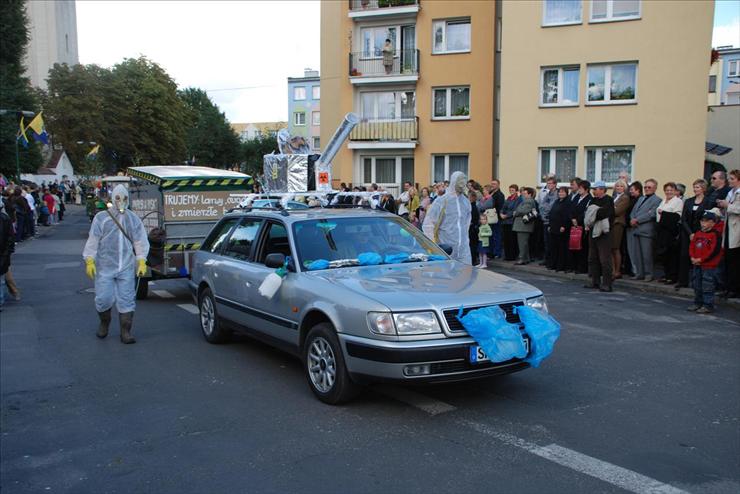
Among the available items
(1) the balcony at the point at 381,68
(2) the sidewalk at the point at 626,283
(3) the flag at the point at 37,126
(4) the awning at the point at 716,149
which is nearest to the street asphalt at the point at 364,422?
(2) the sidewalk at the point at 626,283

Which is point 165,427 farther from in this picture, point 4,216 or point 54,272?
point 54,272

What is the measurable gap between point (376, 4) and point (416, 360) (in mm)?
30303

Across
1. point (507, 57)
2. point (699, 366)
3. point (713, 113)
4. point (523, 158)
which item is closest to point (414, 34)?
point (507, 57)

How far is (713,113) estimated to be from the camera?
32.9 m

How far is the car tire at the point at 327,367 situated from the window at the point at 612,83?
883 inches

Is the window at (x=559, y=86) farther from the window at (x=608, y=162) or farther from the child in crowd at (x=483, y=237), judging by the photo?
the child in crowd at (x=483, y=237)

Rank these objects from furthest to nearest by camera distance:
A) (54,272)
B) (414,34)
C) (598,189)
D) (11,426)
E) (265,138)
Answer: (265,138) → (414,34) → (54,272) → (598,189) → (11,426)

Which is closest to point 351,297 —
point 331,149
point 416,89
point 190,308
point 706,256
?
point 190,308

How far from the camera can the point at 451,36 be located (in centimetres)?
3125

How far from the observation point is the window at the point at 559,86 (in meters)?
26.0

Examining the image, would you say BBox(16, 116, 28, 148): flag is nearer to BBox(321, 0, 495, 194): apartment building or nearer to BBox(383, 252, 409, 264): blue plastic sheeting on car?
BBox(321, 0, 495, 194): apartment building

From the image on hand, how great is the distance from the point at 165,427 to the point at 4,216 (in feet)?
24.4

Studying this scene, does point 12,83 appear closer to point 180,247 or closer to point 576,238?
point 180,247

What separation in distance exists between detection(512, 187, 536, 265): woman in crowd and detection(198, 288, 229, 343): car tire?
9.14 metres
